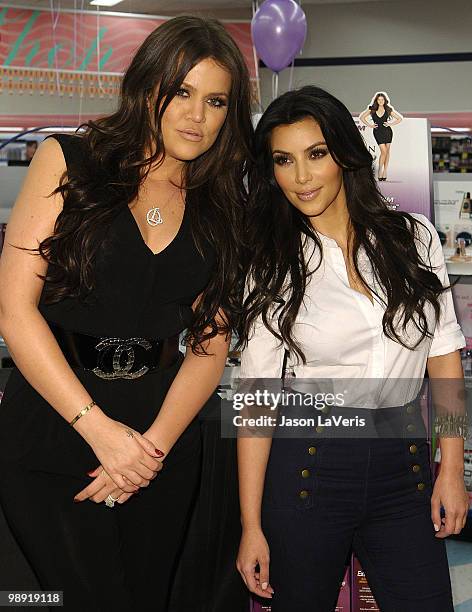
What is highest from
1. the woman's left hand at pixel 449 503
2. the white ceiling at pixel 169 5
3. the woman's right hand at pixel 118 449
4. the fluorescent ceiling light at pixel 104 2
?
the white ceiling at pixel 169 5

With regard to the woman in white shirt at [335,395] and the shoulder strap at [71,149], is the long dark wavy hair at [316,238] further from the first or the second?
the shoulder strap at [71,149]

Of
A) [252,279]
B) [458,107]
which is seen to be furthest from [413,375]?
[458,107]

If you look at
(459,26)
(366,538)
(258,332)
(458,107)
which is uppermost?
(459,26)

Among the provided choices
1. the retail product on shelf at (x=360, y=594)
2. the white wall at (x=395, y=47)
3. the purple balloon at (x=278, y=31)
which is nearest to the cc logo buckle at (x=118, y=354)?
the retail product on shelf at (x=360, y=594)

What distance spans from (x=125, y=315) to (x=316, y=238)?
0.43 metres

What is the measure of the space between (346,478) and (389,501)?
4.0 inches

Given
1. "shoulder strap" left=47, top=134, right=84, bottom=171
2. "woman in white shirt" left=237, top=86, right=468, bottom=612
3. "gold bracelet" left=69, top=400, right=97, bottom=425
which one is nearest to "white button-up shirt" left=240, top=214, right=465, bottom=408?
"woman in white shirt" left=237, top=86, right=468, bottom=612

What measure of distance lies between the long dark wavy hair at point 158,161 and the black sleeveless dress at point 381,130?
1111mm

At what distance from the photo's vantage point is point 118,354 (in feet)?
5.45

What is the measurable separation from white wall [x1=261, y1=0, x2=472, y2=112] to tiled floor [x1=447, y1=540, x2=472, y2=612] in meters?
6.17

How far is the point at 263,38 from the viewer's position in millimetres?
4797

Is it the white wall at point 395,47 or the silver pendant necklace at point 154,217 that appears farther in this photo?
the white wall at point 395,47

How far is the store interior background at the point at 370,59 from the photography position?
8.70 meters

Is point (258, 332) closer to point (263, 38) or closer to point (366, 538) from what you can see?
point (366, 538)
